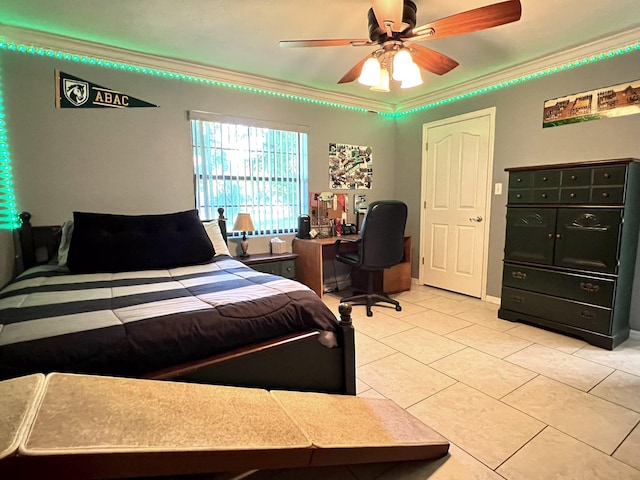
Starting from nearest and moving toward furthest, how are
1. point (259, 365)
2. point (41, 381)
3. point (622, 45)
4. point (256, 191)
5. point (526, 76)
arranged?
point (41, 381) < point (259, 365) < point (622, 45) < point (526, 76) < point (256, 191)

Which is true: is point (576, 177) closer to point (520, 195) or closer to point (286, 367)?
point (520, 195)

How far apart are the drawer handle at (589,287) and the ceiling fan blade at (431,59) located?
6.46 ft

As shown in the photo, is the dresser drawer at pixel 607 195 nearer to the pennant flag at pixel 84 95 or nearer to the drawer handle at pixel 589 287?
the drawer handle at pixel 589 287

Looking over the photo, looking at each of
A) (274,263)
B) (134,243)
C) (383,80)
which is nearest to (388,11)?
(383,80)

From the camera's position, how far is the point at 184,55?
2.89 metres

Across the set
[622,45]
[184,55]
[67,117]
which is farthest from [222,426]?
[622,45]

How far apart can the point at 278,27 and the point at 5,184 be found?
2.38 m

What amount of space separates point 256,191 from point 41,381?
9.40ft

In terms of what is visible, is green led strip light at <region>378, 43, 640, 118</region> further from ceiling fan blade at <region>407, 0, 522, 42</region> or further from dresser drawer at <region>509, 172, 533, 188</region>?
ceiling fan blade at <region>407, 0, 522, 42</region>

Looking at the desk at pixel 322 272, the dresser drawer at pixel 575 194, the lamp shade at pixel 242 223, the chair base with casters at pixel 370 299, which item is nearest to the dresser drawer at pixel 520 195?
the dresser drawer at pixel 575 194

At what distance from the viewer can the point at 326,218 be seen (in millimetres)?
4133

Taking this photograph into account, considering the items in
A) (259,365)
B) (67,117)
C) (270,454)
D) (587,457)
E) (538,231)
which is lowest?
(587,457)

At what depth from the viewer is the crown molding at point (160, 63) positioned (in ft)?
8.00

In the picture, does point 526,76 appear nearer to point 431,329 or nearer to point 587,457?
point 431,329
